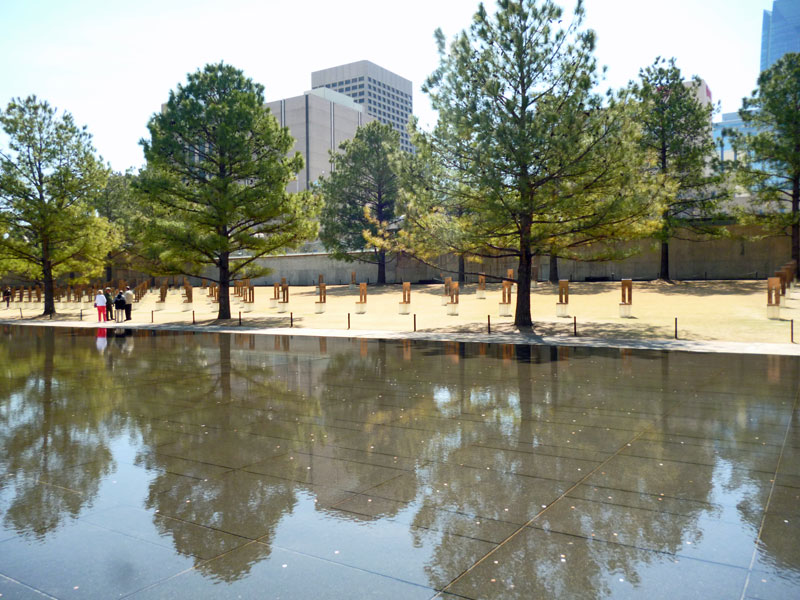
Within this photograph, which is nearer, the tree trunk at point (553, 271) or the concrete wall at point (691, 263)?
the concrete wall at point (691, 263)

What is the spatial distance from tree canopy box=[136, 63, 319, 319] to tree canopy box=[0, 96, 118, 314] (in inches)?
409

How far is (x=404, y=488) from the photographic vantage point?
6000mm

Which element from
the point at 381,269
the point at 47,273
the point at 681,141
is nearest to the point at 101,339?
the point at 47,273

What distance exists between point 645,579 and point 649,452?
3.27 meters

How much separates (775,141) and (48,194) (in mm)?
42561

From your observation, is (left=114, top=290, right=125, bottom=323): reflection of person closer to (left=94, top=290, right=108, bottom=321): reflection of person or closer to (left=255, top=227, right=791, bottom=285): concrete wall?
(left=94, top=290, right=108, bottom=321): reflection of person

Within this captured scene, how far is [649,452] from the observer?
714 cm

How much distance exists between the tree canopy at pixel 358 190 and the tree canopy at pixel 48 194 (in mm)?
16842

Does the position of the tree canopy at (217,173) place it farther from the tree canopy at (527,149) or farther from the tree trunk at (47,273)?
the tree trunk at (47,273)

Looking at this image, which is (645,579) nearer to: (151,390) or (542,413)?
(542,413)

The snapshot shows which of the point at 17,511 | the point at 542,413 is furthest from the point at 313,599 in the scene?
the point at 542,413

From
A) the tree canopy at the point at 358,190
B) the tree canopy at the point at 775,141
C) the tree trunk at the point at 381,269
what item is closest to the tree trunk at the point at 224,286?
the tree canopy at the point at 358,190

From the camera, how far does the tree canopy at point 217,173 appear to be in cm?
2759

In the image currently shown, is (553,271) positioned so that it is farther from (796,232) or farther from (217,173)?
(217,173)
